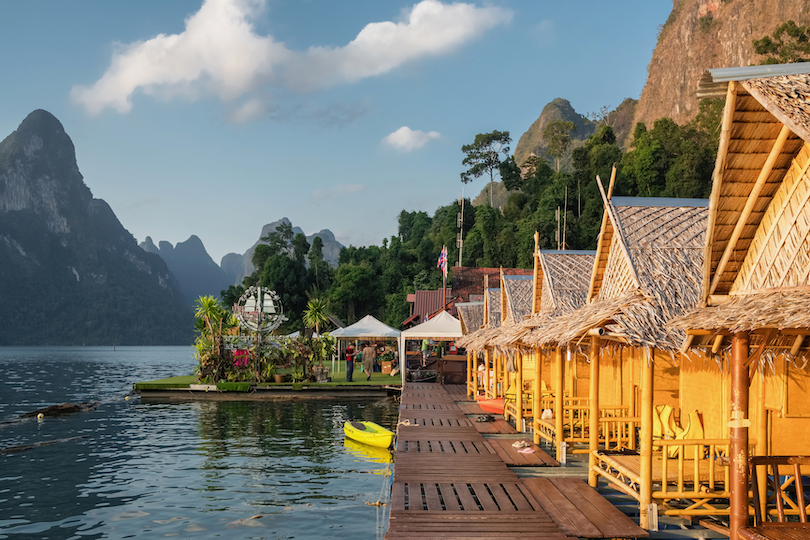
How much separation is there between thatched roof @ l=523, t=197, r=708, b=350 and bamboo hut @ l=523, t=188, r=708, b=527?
13mm

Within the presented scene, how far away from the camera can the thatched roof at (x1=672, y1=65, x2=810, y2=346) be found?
566 centimetres

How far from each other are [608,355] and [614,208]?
556cm

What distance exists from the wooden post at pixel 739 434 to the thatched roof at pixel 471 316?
77.5ft

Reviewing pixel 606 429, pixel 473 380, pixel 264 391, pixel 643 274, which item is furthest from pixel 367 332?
pixel 643 274

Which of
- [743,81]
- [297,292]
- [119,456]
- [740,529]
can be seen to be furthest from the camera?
[297,292]

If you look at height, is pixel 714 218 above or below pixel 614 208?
below

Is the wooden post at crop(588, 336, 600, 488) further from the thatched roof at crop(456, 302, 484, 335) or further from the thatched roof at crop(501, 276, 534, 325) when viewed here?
the thatched roof at crop(456, 302, 484, 335)

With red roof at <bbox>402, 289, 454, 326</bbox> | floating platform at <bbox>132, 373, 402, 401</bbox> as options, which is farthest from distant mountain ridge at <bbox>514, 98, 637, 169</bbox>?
floating platform at <bbox>132, 373, 402, 401</bbox>

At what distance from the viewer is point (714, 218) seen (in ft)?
22.7

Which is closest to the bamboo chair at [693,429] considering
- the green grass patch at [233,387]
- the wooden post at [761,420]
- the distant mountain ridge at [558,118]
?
the wooden post at [761,420]

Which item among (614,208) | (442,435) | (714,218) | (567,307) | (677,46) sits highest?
(677,46)

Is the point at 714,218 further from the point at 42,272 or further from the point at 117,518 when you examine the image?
the point at 42,272

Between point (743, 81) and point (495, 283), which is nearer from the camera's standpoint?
point (743, 81)

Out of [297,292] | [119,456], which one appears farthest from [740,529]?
[297,292]
